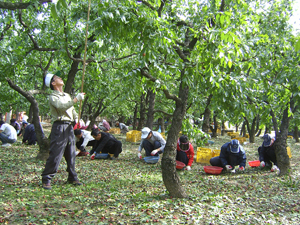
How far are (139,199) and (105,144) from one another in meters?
3.85

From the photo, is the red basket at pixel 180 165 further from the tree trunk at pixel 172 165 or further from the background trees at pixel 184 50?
the tree trunk at pixel 172 165

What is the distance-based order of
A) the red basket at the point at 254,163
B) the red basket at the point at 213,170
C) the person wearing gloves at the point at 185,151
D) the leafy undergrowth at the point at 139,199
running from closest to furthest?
the leafy undergrowth at the point at 139,199, the red basket at the point at 213,170, the person wearing gloves at the point at 185,151, the red basket at the point at 254,163

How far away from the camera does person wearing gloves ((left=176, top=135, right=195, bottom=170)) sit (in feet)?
22.2

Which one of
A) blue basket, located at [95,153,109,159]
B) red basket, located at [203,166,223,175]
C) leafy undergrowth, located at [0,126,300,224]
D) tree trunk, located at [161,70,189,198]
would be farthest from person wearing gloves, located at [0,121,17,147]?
tree trunk, located at [161,70,189,198]

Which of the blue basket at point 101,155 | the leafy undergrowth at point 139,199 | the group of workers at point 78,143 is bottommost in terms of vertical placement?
the leafy undergrowth at point 139,199

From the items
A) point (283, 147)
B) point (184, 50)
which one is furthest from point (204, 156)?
point (184, 50)

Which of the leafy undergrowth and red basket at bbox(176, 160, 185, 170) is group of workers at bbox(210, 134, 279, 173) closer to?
the leafy undergrowth

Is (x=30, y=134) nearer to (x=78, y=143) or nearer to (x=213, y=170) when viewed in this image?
(x=78, y=143)

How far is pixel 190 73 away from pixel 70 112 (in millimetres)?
2187

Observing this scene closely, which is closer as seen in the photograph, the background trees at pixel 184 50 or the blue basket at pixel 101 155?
the background trees at pixel 184 50

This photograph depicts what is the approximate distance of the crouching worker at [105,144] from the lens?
7304mm

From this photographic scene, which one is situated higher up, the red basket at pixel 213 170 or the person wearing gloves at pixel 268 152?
the person wearing gloves at pixel 268 152

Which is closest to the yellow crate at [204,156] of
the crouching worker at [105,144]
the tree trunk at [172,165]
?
the crouching worker at [105,144]

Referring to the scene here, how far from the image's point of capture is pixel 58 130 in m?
4.12
